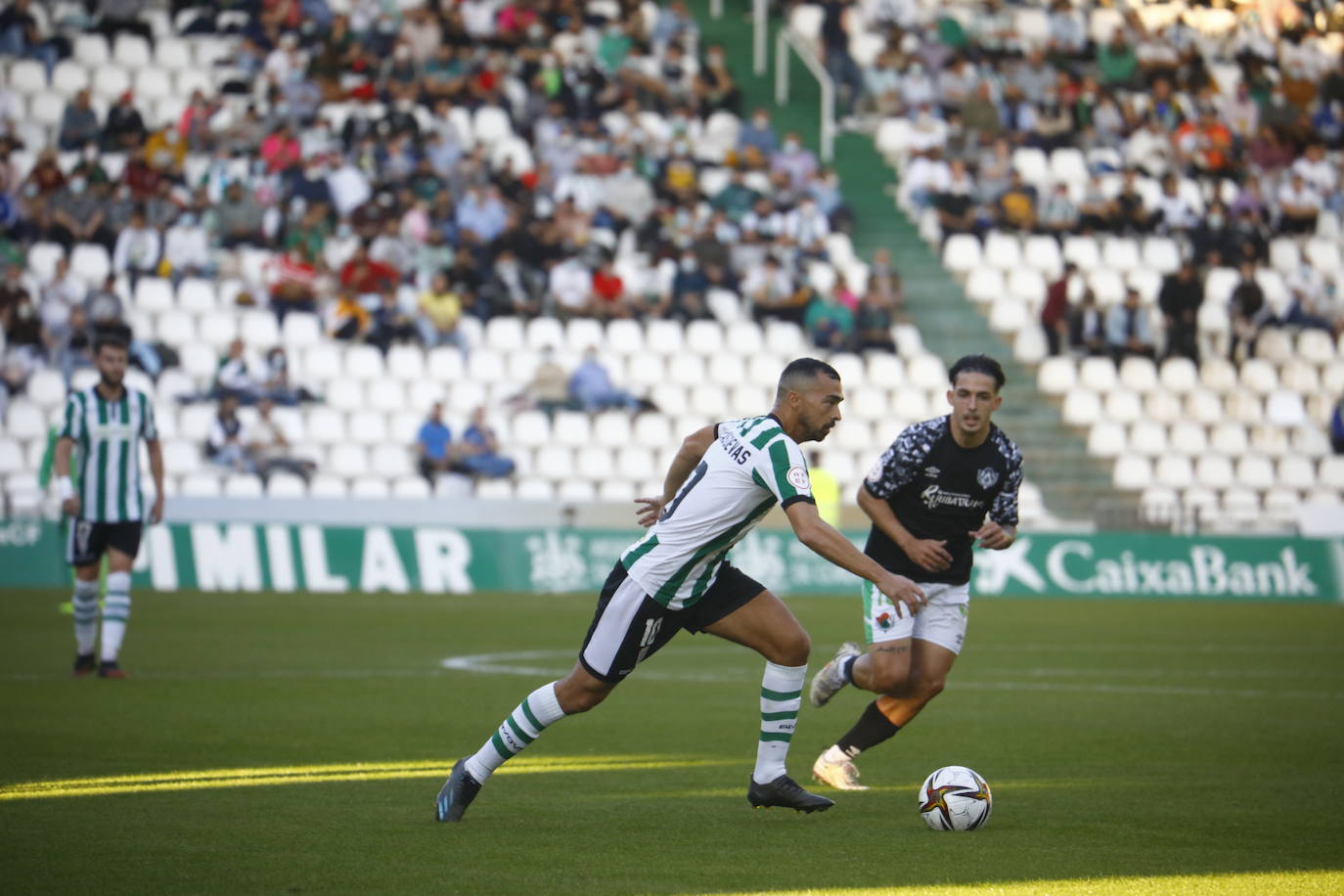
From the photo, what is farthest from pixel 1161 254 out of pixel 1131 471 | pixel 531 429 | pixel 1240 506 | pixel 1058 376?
pixel 531 429

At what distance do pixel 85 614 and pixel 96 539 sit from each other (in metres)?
0.64

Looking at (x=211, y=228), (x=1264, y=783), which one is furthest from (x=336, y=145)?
(x=1264, y=783)

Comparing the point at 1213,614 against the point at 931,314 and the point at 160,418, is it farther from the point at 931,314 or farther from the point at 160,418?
the point at 160,418

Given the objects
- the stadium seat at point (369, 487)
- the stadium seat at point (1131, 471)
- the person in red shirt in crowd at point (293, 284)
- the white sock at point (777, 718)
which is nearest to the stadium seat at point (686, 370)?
the stadium seat at point (369, 487)

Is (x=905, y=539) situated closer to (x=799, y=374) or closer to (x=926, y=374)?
(x=799, y=374)

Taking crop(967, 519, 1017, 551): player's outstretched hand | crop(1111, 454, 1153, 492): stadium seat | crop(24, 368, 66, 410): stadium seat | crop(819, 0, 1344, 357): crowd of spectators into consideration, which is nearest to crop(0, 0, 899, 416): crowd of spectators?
crop(24, 368, 66, 410): stadium seat

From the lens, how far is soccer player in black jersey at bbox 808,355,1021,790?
360 inches

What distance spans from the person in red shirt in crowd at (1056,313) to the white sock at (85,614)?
19217 millimetres

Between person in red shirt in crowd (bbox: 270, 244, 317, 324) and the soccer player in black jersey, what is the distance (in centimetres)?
1836

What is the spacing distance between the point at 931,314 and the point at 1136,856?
24.0 meters

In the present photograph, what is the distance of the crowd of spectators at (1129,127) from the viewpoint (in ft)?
102

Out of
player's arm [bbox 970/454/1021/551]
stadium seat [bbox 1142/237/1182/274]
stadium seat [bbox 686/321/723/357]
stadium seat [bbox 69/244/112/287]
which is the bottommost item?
player's arm [bbox 970/454/1021/551]

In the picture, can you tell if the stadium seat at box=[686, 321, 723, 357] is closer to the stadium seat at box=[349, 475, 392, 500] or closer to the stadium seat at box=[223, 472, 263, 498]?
the stadium seat at box=[349, 475, 392, 500]

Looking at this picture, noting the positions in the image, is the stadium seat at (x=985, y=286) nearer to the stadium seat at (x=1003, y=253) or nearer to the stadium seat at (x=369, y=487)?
the stadium seat at (x=1003, y=253)
